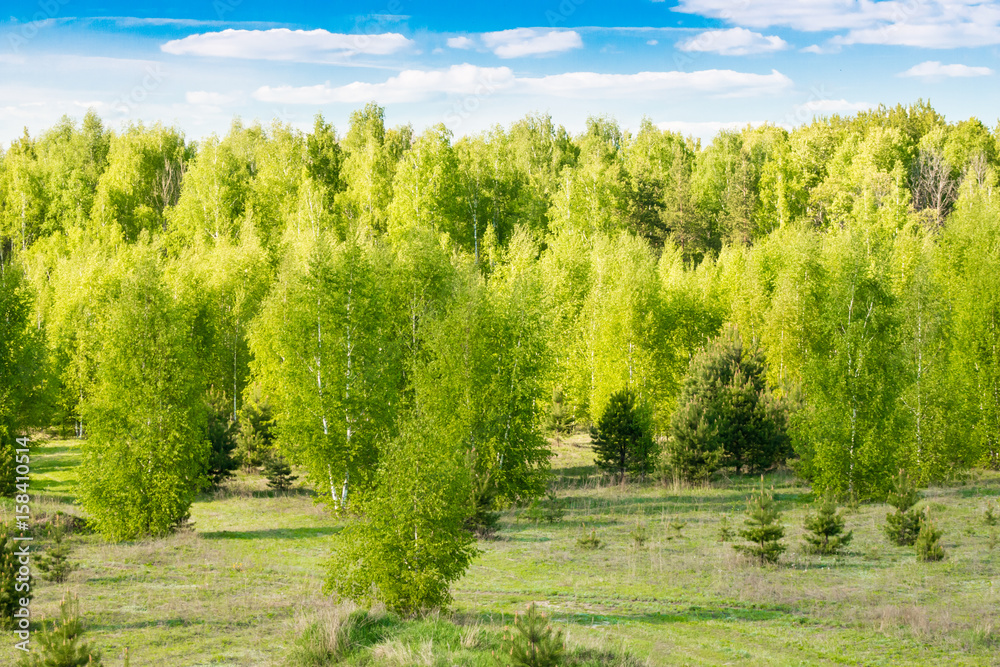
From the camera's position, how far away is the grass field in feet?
45.8

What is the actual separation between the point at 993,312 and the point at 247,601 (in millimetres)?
31949

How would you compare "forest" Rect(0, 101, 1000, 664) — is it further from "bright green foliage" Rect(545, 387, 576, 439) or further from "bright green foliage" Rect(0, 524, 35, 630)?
"bright green foliage" Rect(0, 524, 35, 630)

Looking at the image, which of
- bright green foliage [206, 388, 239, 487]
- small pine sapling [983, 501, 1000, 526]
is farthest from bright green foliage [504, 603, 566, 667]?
bright green foliage [206, 388, 239, 487]

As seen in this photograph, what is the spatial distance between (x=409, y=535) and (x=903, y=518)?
1461cm

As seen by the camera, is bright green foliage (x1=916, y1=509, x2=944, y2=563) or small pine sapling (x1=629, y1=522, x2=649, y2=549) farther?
small pine sapling (x1=629, y1=522, x2=649, y2=549)

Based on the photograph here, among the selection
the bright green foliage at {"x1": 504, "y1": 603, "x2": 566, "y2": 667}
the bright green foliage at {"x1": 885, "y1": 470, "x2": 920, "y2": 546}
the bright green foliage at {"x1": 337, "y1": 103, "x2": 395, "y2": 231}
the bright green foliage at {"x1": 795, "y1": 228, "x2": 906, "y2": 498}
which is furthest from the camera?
the bright green foliage at {"x1": 337, "y1": 103, "x2": 395, "y2": 231}

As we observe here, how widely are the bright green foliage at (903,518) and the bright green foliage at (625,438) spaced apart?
1231cm

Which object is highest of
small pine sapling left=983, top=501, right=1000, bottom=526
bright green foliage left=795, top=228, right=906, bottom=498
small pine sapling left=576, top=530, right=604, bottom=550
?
bright green foliage left=795, top=228, right=906, bottom=498

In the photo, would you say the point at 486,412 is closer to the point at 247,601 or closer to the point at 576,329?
the point at 247,601

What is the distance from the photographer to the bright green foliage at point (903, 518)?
859 inches

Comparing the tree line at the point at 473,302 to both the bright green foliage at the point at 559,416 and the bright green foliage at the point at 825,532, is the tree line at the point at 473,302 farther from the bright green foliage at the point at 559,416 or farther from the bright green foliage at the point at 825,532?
the bright green foliage at the point at 825,532

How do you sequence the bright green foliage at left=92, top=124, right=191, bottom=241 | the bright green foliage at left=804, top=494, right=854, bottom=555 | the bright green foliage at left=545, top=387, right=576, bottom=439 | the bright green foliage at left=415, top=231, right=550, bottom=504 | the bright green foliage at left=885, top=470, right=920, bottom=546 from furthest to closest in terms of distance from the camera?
the bright green foliage at left=92, top=124, right=191, bottom=241 < the bright green foliage at left=545, top=387, right=576, bottom=439 < the bright green foliage at left=415, top=231, right=550, bottom=504 < the bright green foliage at left=885, top=470, right=920, bottom=546 < the bright green foliage at left=804, top=494, right=854, bottom=555

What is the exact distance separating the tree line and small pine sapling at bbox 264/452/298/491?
1044mm

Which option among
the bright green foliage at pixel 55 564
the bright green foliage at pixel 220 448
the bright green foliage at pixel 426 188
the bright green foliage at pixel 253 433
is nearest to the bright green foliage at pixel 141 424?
the bright green foliage at pixel 55 564
